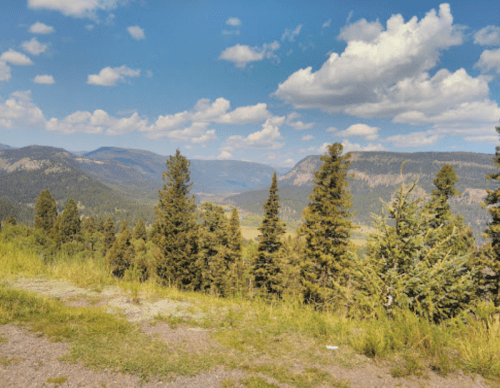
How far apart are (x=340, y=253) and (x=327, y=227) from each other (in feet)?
7.54

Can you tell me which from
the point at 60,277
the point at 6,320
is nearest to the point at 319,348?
the point at 6,320

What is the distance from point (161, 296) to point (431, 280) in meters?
7.77

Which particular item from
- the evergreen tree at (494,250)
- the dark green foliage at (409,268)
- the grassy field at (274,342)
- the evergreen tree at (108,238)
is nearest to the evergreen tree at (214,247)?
the evergreen tree at (494,250)

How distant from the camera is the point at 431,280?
22.3 feet

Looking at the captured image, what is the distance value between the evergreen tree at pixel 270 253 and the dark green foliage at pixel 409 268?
19110 millimetres

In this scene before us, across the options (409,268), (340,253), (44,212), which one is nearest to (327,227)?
(340,253)

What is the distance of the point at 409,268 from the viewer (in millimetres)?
7309

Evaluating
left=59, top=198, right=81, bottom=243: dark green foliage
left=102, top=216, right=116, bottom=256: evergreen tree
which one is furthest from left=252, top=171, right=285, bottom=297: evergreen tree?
left=102, top=216, right=116, bottom=256: evergreen tree

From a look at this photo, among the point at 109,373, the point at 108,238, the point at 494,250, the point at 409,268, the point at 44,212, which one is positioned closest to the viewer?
the point at 109,373

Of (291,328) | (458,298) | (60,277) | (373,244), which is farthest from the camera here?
(60,277)

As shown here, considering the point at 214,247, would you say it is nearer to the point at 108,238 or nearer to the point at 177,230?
the point at 177,230

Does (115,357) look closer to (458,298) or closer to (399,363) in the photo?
(399,363)

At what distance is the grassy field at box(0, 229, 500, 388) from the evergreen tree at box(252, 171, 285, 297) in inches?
804

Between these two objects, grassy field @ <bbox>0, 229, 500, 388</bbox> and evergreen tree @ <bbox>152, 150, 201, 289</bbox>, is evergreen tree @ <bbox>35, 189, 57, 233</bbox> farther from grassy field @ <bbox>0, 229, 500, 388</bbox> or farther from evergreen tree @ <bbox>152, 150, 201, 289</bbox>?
grassy field @ <bbox>0, 229, 500, 388</bbox>
